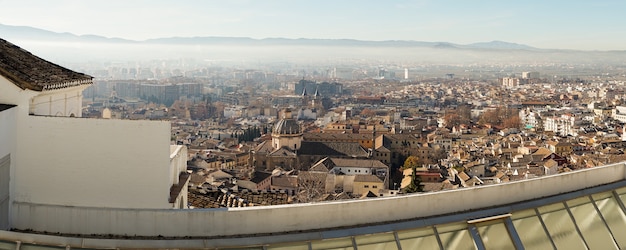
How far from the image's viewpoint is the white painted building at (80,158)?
3.65 meters

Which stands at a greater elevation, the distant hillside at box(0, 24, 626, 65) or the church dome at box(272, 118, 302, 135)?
the distant hillside at box(0, 24, 626, 65)

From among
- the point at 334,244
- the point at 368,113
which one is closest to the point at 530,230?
the point at 334,244

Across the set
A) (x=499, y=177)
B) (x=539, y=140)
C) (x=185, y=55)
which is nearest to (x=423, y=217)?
(x=499, y=177)

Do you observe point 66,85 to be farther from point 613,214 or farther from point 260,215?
point 613,214

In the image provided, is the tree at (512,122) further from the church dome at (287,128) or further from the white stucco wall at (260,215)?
the white stucco wall at (260,215)

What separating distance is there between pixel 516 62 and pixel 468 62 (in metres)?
13.3

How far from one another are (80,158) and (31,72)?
1.02 meters

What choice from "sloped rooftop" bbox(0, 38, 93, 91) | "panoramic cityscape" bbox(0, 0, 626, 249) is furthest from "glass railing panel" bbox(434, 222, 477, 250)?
"sloped rooftop" bbox(0, 38, 93, 91)

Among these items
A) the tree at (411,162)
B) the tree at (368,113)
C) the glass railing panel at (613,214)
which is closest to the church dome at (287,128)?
the tree at (411,162)

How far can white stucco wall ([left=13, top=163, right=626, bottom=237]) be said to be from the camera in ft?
9.64

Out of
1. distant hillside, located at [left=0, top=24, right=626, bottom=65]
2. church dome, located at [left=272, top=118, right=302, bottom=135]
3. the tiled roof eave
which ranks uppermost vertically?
distant hillside, located at [left=0, top=24, right=626, bottom=65]

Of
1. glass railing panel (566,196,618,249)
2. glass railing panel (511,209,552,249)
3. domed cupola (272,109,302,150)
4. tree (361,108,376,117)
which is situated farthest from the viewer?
tree (361,108,376,117)

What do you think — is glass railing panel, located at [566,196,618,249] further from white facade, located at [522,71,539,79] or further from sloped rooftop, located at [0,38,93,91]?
white facade, located at [522,71,539,79]

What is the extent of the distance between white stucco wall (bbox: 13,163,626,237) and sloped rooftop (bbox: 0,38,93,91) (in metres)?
0.89
